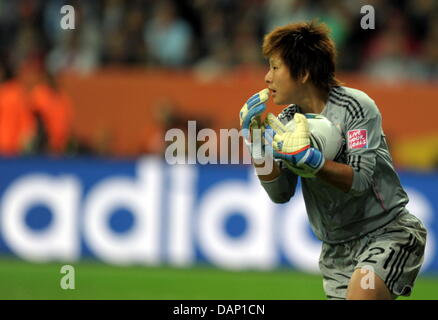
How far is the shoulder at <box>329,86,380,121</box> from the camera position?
554cm

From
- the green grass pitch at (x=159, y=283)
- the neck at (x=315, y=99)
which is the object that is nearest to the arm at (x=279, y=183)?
the neck at (x=315, y=99)

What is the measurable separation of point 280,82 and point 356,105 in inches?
17.5

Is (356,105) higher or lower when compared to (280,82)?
lower

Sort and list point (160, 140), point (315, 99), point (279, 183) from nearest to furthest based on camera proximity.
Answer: point (315, 99), point (279, 183), point (160, 140)

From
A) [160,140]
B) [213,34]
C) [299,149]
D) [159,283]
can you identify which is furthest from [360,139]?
[213,34]

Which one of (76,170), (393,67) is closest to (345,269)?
(76,170)

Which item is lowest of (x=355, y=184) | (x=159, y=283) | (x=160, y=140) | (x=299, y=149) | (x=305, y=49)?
(x=355, y=184)

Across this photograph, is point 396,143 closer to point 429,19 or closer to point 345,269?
point 429,19

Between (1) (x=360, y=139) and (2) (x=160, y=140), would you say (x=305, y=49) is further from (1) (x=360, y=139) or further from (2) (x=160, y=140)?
(2) (x=160, y=140)

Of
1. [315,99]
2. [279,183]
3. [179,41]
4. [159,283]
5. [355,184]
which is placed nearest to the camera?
[355,184]

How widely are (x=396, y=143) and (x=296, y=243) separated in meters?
3.02

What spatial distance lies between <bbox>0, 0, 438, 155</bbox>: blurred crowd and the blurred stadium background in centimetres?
2

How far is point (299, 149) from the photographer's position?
17.5 feet

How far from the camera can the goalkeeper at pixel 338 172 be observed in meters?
5.41
